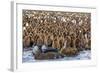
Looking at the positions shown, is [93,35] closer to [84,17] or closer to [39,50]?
[84,17]

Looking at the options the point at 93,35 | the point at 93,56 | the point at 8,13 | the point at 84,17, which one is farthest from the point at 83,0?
the point at 8,13

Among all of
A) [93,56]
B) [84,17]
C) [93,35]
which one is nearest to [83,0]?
[84,17]

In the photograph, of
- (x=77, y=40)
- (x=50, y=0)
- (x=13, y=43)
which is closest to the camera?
(x=13, y=43)

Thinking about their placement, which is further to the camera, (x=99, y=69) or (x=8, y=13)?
(x=99, y=69)

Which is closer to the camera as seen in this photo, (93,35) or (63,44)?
(63,44)

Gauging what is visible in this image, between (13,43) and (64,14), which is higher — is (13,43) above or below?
below

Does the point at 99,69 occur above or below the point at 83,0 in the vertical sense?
below

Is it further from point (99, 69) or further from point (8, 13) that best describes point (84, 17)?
point (8, 13)

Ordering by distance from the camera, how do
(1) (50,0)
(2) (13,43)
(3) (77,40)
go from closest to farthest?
(2) (13,43)
(1) (50,0)
(3) (77,40)

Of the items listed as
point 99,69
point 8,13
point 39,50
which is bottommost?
point 99,69
